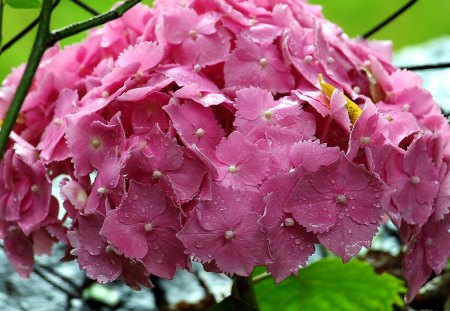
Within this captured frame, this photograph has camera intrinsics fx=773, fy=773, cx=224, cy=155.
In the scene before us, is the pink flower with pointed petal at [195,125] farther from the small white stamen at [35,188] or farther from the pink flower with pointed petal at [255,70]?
the small white stamen at [35,188]

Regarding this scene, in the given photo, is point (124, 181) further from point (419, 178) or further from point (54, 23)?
point (54, 23)

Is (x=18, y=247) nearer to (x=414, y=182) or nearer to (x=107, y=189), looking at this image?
(x=107, y=189)

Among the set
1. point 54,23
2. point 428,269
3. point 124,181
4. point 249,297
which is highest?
point 124,181

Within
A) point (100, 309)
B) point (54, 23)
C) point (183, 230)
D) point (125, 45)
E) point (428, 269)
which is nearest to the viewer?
point (183, 230)

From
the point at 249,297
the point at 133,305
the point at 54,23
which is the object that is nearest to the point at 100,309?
the point at 133,305

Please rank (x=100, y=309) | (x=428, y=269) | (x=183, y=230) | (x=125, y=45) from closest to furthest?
(x=183, y=230) → (x=428, y=269) → (x=125, y=45) → (x=100, y=309)

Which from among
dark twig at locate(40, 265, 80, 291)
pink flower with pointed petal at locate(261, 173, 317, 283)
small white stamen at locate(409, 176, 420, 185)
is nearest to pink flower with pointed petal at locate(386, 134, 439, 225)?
small white stamen at locate(409, 176, 420, 185)

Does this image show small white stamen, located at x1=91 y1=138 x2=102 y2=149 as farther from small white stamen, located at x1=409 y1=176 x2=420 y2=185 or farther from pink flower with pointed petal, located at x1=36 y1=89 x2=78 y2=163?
small white stamen, located at x1=409 y1=176 x2=420 y2=185

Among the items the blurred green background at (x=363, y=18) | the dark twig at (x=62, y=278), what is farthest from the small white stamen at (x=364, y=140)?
the blurred green background at (x=363, y=18)
